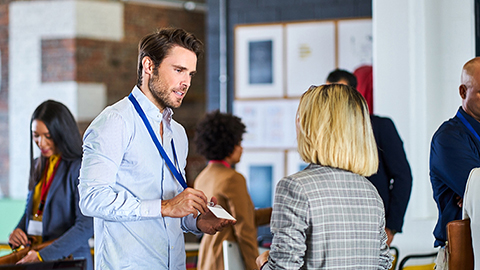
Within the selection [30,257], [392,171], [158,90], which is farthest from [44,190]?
[392,171]

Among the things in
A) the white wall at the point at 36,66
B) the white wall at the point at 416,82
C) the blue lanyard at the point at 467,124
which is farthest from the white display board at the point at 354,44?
the white wall at the point at 36,66

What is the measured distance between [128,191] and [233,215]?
1.08 m

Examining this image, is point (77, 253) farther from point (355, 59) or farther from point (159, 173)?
point (355, 59)

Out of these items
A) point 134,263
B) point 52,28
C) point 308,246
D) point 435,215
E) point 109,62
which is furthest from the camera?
point 109,62

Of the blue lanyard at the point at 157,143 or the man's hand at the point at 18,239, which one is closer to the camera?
the blue lanyard at the point at 157,143

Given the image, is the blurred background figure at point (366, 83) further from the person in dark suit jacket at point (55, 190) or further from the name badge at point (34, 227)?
the name badge at point (34, 227)

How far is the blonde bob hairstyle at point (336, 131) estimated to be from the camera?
1.60m

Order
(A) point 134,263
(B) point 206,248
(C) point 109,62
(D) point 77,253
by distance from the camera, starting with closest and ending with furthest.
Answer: (A) point 134,263, (D) point 77,253, (B) point 206,248, (C) point 109,62

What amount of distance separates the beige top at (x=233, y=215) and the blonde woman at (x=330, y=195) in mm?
1289

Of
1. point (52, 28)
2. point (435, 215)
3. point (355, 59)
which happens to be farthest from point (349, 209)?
point (52, 28)

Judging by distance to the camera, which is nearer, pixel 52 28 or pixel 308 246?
pixel 308 246

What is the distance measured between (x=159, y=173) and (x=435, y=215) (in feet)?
8.11

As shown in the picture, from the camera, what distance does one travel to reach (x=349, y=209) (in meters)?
1.61

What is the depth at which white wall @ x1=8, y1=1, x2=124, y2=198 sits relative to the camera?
8016 mm
